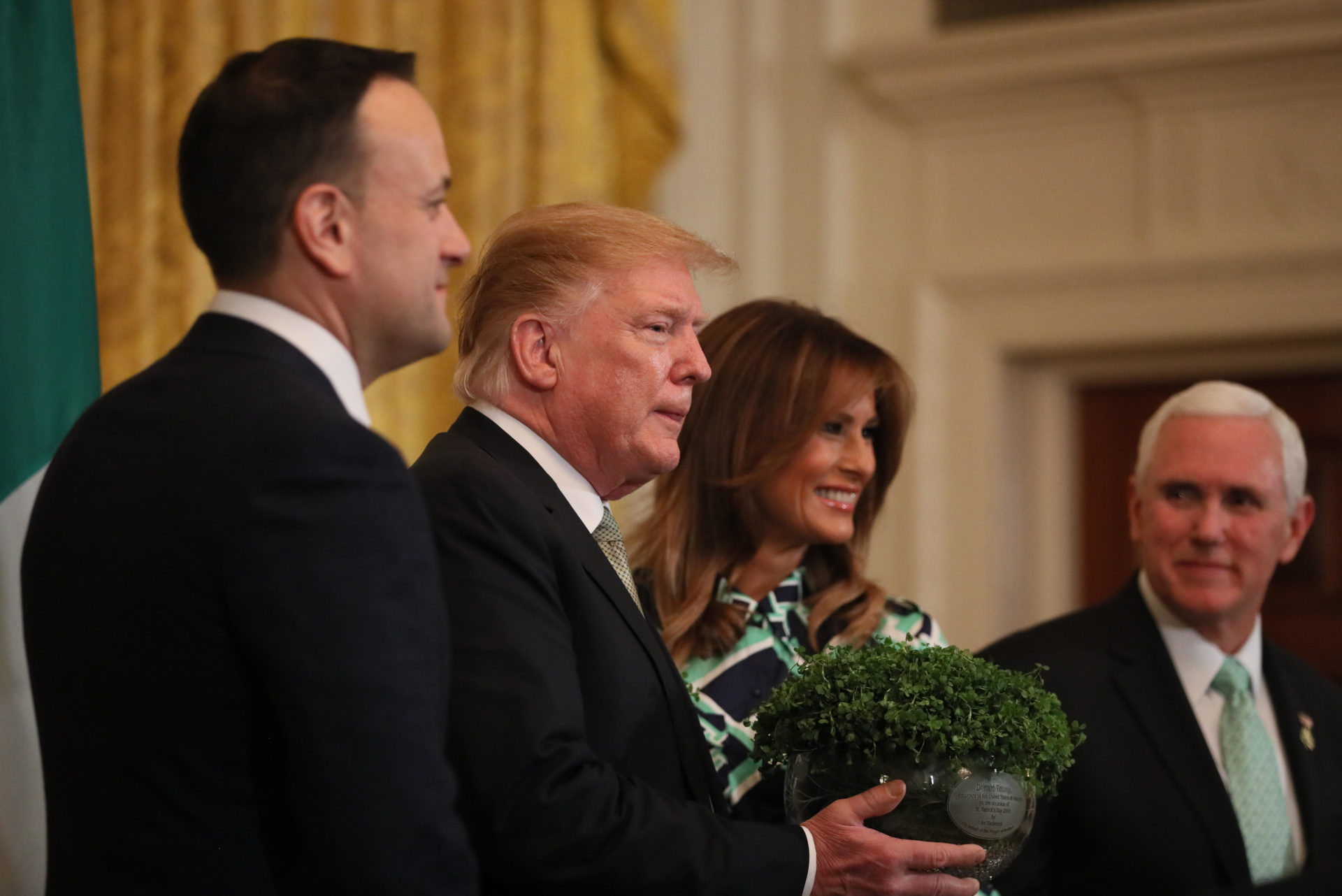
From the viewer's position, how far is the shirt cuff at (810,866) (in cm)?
185

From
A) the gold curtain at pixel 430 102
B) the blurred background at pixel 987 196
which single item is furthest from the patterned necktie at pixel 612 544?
the blurred background at pixel 987 196

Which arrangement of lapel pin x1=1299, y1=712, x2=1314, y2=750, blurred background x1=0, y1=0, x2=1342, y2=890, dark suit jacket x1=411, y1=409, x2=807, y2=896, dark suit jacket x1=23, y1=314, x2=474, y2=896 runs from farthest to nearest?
1. blurred background x1=0, y1=0, x2=1342, y2=890
2. lapel pin x1=1299, y1=712, x2=1314, y2=750
3. dark suit jacket x1=411, y1=409, x2=807, y2=896
4. dark suit jacket x1=23, y1=314, x2=474, y2=896

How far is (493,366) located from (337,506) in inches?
31.6

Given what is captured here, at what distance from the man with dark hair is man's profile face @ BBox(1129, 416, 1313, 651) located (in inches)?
82.0

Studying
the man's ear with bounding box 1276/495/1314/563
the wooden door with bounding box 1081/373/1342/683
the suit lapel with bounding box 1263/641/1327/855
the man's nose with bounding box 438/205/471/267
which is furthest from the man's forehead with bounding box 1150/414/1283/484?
the wooden door with bounding box 1081/373/1342/683

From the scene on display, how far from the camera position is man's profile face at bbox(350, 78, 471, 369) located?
151 centimetres

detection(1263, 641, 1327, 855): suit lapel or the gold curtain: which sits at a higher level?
the gold curtain

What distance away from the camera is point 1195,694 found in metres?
3.03

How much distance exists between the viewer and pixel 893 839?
189 centimetres

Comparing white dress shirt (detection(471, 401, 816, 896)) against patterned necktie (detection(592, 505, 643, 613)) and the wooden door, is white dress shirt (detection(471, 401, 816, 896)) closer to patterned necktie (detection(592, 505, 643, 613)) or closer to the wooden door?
patterned necktie (detection(592, 505, 643, 613))

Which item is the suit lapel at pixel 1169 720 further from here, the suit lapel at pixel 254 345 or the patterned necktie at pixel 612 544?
the suit lapel at pixel 254 345

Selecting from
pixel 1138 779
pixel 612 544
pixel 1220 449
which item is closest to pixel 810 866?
pixel 612 544

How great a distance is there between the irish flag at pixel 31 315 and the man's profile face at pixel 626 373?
1033 millimetres

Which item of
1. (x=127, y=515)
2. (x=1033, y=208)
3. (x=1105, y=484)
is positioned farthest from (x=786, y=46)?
(x=127, y=515)
